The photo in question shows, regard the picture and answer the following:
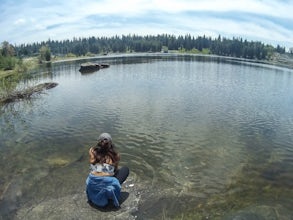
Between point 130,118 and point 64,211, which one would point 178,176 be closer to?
point 64,211

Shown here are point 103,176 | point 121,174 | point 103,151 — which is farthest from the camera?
point 121,174

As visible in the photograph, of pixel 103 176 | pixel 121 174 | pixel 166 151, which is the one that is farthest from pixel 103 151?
pixel 166 151

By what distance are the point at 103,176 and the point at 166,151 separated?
949 cm

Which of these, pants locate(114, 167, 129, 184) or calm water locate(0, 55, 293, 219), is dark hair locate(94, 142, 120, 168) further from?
calm water locate(0, 55, 293, 219)

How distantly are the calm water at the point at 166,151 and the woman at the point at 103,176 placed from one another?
1.83 metres

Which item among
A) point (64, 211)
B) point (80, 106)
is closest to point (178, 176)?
point (64, 211)

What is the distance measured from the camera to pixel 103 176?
1320 centimetres

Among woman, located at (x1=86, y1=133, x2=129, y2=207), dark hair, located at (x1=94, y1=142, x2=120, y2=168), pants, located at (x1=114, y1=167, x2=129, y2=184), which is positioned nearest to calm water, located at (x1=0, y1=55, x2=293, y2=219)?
pants, located at (x1=114, y1=167, x2=129, y2=184)

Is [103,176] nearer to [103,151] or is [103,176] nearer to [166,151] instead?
[103,151]

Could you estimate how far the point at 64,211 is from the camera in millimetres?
13242

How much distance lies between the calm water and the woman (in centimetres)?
183

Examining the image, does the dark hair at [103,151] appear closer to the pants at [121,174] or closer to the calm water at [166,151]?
the pants at [121,174]

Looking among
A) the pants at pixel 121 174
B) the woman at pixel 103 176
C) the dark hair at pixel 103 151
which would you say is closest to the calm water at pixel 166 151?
the pants at pixel 121 174

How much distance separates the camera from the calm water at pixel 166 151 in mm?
15016
